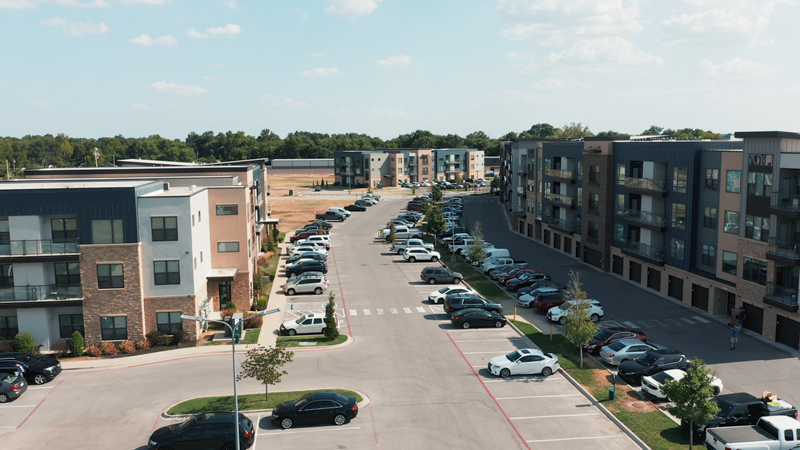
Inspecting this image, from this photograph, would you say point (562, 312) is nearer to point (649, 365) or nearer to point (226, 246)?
point (649, 365)

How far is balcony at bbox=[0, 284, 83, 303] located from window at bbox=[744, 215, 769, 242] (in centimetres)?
4349

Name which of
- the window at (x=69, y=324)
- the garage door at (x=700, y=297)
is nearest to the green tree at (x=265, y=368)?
the window at (x=69, y=324)

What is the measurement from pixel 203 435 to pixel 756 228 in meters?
36.3

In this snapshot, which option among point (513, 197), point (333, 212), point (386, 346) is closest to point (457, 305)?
point (386, 346)

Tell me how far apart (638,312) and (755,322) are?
787 cm

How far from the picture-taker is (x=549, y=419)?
1119 inches

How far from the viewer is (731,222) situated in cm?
4381

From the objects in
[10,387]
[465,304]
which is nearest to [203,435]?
[10,387]

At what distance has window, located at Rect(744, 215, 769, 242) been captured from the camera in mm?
39409

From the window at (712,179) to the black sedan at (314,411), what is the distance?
33210mm

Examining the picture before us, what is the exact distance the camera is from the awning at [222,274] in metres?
44.1

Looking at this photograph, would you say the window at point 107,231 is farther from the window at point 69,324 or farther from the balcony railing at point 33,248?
the window at point 69,324

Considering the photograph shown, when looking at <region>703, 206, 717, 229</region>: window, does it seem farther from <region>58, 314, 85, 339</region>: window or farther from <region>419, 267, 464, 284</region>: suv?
<region>58, 314, 85, 339</region>: window

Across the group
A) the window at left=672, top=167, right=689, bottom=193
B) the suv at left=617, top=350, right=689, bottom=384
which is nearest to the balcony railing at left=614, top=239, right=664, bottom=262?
the window at left=672, top=167, right=689, bottom=193
